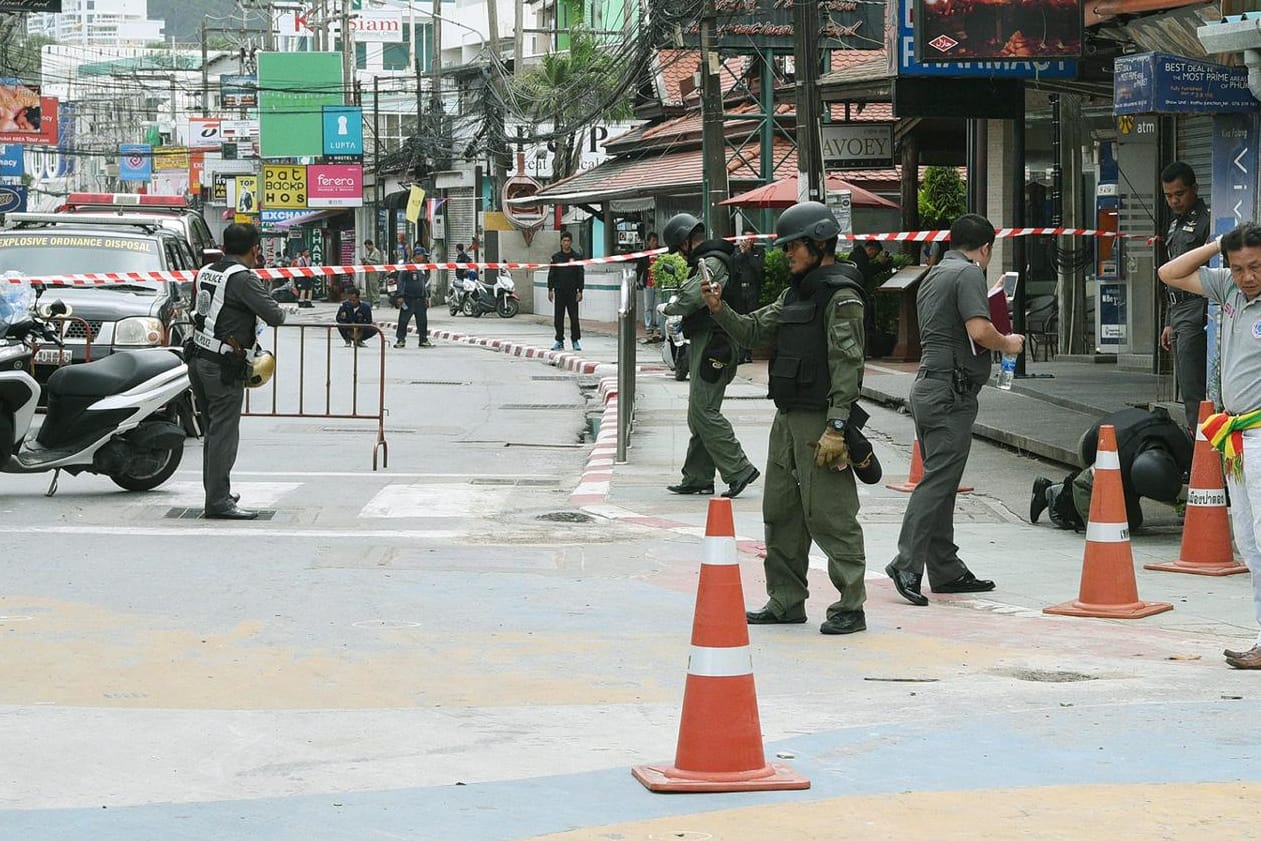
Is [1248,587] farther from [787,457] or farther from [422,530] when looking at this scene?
[422,530]

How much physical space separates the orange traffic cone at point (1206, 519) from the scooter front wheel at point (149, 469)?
6.85 metres

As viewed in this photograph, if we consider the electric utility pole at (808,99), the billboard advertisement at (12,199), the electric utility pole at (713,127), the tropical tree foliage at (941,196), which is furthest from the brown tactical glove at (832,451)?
the billboard advertisement at (12,199)

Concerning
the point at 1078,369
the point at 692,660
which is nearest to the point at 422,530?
the point at 692,660

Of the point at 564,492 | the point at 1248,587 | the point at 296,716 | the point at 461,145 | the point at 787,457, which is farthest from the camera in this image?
the point at 461,145

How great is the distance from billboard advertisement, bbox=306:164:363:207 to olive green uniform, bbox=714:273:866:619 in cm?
5711

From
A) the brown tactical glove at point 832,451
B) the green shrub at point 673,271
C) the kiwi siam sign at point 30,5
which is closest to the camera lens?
the brown tactical glove at point 832,451

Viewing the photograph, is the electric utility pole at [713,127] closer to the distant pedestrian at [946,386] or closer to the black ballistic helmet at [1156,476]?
the black ballistic helmet at [1156,476]

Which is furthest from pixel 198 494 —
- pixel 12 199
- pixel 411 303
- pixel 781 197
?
pixel 12 199

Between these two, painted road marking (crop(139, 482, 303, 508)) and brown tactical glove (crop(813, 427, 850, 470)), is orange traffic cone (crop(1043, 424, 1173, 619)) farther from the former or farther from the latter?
painted road marking (crop(139, 482, 303, 508))

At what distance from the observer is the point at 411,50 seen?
90.1 meters

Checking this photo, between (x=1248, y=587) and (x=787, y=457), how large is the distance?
9.59ft

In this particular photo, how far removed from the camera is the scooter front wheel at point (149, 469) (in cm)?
1256

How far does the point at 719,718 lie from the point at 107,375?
26.3 feet

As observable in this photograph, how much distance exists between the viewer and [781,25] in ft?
98.5
